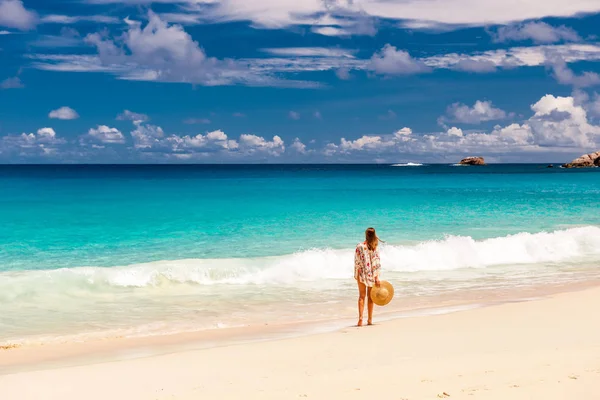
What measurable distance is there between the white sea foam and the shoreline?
508 centimetres

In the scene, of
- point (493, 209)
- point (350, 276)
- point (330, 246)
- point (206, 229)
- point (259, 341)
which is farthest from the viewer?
point (493, 209)

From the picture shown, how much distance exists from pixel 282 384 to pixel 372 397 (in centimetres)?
125

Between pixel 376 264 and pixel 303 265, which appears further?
pixel 303 265

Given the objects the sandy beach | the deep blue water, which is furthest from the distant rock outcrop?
the sandy beach

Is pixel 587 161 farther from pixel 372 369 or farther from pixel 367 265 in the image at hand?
pixel 372 369

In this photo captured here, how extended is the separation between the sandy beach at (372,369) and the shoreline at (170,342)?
15.6 inches

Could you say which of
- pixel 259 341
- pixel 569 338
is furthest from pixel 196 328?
A: pixel 569 338

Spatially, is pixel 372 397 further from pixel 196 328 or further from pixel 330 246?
pixel 330 246

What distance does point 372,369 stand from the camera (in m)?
7.86

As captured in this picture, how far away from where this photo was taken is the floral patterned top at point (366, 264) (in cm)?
1109

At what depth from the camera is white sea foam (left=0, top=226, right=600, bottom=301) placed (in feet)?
54.4

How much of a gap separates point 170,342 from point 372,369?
166 inches

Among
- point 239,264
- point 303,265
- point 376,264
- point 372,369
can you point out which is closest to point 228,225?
point 239,264

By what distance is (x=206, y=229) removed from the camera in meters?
30.1
